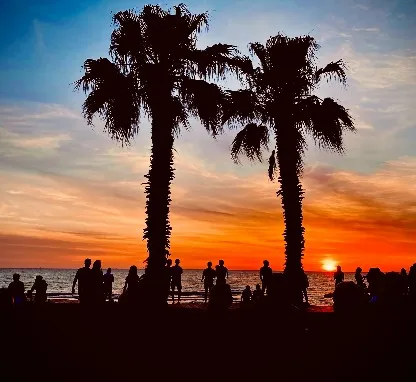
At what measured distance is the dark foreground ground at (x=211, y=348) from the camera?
691 cm

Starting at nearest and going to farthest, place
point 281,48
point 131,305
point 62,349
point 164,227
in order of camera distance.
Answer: point 62,349 < point 131,305 < point 164,227 < point 281,48

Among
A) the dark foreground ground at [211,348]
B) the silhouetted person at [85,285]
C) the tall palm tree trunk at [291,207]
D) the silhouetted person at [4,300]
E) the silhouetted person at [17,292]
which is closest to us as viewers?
the dark foreground ground at [211,348]

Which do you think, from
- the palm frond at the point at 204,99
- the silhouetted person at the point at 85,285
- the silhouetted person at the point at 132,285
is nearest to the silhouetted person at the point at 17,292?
the silhouetted person at the point at 85,285

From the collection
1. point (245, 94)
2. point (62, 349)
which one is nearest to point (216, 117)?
point (245, 94)

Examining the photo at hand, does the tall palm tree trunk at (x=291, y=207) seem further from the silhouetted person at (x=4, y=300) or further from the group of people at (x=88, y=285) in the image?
the silhouetted person at (x=4, y=300)

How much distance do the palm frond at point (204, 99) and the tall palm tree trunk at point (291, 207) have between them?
11.4 ft

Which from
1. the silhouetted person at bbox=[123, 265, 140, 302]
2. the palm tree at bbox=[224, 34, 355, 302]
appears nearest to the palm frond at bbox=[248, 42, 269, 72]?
the palm tree at bbox=[224, 34, 355, 302]

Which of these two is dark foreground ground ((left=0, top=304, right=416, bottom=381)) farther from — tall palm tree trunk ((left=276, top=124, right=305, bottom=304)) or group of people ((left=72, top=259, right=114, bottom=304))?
tall palm tree trunk ((left=276, top=124, right=305, bottom=304))

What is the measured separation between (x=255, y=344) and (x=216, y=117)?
9072mm

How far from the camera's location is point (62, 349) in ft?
28.1

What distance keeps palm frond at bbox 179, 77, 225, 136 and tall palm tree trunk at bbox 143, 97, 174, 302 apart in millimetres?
1093

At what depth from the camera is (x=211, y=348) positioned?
8.89 meters

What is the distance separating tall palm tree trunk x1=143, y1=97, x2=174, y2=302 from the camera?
566 inches

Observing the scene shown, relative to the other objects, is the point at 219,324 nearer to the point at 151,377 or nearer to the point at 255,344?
the point at 255,344
